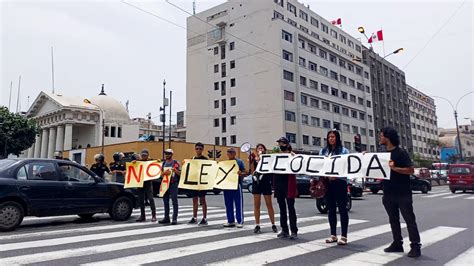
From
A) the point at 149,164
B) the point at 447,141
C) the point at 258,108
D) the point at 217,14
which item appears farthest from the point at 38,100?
the point at 447,141

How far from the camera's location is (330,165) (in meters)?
6.62

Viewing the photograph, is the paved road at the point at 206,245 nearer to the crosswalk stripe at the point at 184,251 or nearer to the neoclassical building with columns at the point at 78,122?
the crosswalk stripe at the point at 184,251

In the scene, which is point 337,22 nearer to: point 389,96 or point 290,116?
point 389,96

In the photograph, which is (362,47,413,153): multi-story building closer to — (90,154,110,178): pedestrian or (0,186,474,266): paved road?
(90,154,110,178): pedestrian

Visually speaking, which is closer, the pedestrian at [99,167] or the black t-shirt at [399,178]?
the black t-shirt at [399,178]

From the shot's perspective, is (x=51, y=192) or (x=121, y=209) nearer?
(x=51, y=192)

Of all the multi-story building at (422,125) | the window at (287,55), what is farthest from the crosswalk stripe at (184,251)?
the multi-story building at (422,125)

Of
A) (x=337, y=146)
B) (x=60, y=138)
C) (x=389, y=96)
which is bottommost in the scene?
(x=337, y=146)

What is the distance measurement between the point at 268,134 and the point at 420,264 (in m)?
45.7

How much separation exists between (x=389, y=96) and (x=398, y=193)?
3142 inches

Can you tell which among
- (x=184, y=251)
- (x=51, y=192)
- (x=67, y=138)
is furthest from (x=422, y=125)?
(x=184, y=251)

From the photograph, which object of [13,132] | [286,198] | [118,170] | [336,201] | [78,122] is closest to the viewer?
[336,201]

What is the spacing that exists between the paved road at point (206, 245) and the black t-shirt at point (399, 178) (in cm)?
98

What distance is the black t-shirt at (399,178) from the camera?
5.51 m
